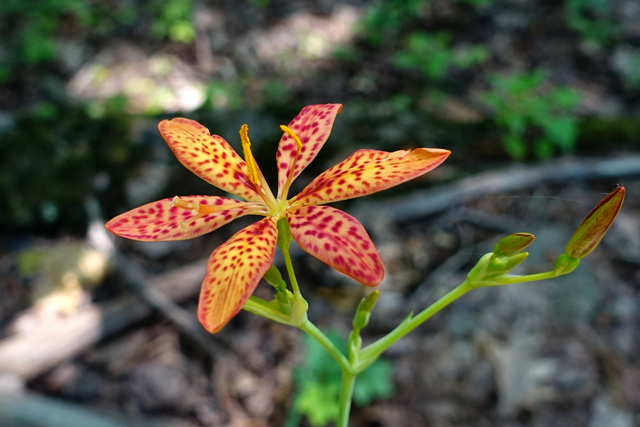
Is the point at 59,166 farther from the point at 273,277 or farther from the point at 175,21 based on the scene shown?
the point at 273,277

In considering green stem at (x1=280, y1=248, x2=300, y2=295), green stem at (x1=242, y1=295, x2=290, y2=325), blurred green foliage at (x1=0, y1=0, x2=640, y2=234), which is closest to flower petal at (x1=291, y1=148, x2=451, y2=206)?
green stem at (x1=280, y1=248, x2=300, y2=295)

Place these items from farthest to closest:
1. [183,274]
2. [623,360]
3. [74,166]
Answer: [74,166]
[183,274]
[623,360]

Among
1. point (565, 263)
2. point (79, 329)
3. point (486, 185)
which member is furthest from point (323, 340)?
point (486, 185)

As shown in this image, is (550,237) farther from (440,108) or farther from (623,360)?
(440,108)

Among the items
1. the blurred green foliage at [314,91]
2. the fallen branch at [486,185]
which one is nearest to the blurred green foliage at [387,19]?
the blurred green foliage at [314,91]

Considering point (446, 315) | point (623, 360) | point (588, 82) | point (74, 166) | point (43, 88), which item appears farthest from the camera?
point (43, 88)

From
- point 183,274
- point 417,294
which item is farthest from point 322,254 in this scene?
point 183,274
